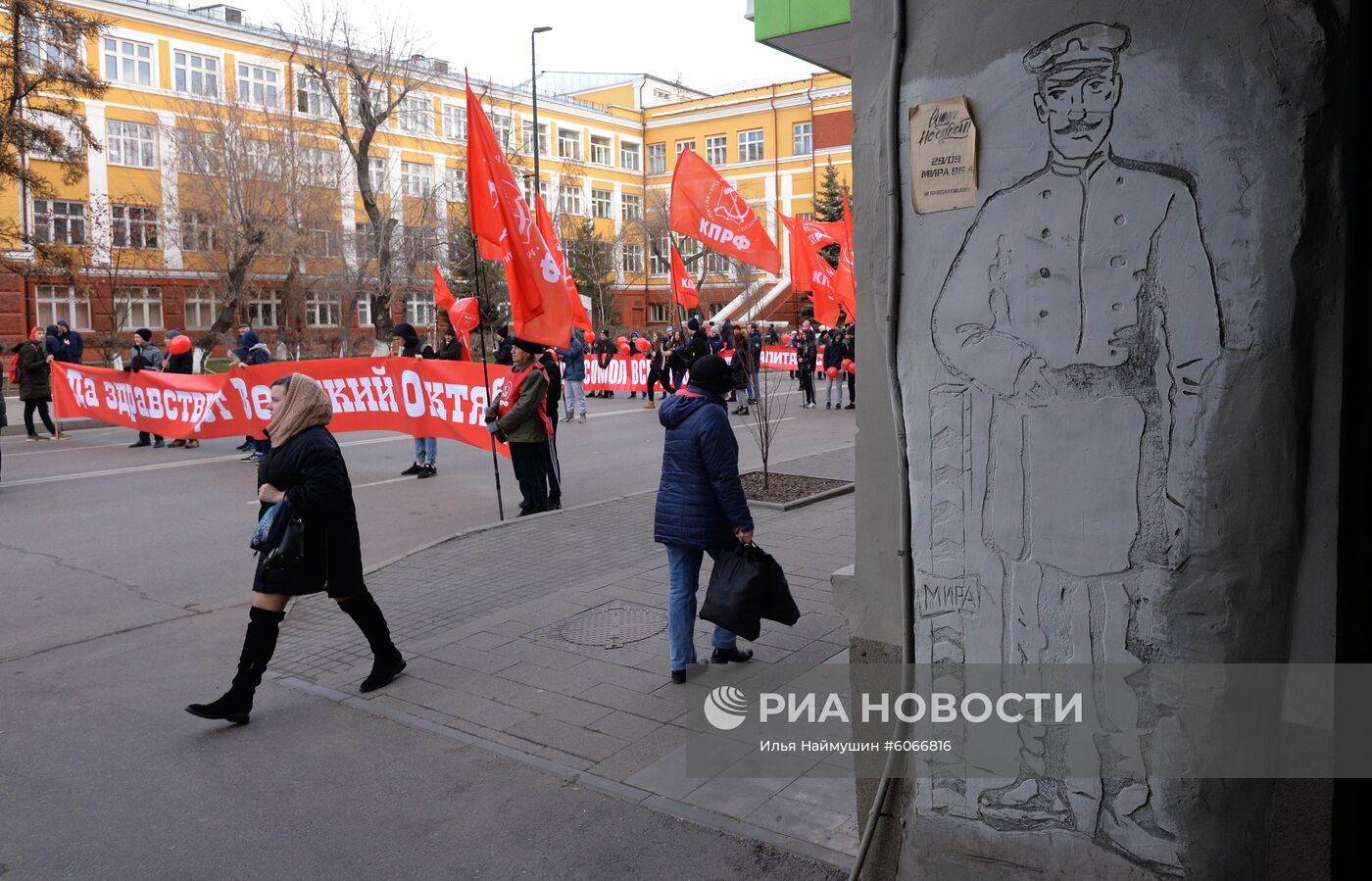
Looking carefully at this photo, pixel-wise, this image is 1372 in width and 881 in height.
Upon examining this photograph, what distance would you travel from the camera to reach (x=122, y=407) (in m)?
17.3

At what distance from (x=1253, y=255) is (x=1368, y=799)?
1.62m

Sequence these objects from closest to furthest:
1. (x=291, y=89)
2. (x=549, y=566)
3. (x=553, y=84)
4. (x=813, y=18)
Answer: (x=813, y=18)
(x=549, y=566)
(x=291, y=89)
(x=553, y=84)

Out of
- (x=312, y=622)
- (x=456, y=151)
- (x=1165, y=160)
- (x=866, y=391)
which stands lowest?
(x=312, y=622)

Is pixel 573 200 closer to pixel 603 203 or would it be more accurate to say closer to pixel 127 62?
pixel 603 203

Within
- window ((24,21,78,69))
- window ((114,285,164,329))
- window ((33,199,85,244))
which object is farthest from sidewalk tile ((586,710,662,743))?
window ((114,285,164,329))

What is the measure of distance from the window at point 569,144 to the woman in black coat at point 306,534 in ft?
217

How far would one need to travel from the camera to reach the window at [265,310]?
49.0 metres

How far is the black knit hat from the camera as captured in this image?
5766 millimetres

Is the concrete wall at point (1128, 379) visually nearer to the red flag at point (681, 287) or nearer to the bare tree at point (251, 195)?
the red flag at point (681, 287)

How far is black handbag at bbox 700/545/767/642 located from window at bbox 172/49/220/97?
161 ft

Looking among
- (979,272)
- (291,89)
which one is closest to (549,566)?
(979,272)

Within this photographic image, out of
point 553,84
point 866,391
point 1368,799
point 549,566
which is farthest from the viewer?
point 553,84

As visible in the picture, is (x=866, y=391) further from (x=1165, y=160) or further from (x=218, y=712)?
(x=218, y=712)

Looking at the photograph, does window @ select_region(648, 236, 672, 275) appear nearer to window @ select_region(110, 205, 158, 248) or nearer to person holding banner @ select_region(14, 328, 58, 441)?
window @ select_region(110, 205, 158, 248)
